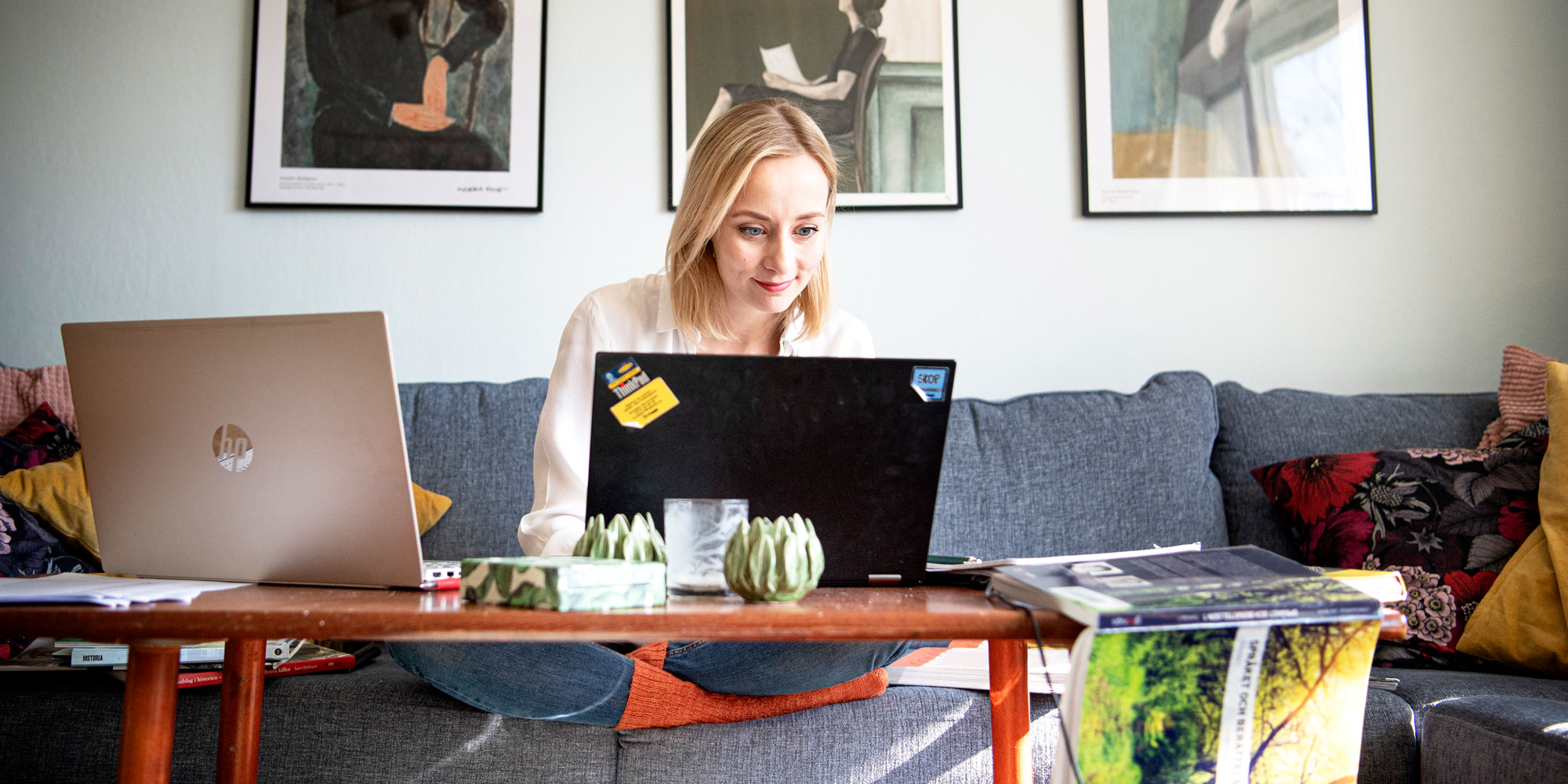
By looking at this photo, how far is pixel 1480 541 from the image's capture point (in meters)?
1.64

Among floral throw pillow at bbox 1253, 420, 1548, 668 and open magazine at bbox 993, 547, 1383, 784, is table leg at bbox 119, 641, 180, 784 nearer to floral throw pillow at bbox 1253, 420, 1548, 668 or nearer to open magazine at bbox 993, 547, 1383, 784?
open magazine at bbox 993, 547, 1383, 784

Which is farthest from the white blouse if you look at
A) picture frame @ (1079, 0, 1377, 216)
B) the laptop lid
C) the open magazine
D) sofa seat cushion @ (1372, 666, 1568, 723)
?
picture frame @ (1079, 0, 1377, 216)

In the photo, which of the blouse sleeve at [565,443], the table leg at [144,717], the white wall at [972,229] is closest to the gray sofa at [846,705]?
the blouse sleeve at [565,443]

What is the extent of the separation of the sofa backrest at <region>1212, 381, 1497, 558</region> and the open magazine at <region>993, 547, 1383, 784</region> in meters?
1.25

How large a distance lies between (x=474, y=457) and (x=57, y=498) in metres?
0.61

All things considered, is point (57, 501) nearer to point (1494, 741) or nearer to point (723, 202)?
point (723, 202)

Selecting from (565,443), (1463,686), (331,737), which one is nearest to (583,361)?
(565,443)

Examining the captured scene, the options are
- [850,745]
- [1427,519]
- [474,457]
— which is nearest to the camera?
[850,745]

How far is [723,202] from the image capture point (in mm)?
1420

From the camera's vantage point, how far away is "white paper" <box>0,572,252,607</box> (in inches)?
28.7

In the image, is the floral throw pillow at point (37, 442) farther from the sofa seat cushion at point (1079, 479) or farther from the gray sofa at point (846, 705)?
the sofa seat cushion at point (1079, 479)

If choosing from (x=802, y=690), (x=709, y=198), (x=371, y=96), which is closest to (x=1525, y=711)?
(x=802, y=690)

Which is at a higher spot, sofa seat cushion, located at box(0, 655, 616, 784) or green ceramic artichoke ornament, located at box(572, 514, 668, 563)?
green ceramic artichoke ornament, located at box(572, 514, 668, 563)

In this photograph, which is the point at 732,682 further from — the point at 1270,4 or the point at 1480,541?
the point at 1270,4
